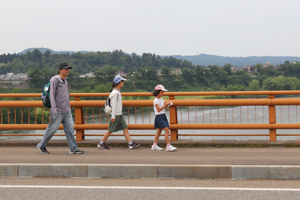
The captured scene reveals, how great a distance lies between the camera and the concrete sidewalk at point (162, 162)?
5.77 meters

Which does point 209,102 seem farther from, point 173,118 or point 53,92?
point 53,92

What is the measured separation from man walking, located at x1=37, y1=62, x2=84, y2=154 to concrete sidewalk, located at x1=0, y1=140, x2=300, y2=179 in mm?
287

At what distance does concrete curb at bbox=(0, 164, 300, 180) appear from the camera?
5711 mm


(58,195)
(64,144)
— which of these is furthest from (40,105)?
(58,195)

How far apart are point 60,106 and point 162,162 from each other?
2043 millimetres

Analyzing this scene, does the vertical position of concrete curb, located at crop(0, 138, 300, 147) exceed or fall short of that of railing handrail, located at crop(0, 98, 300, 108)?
it falls short

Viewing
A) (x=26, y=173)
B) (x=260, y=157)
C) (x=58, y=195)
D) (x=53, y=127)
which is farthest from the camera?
(x=53, y=127)

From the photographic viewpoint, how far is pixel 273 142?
7.96 metres

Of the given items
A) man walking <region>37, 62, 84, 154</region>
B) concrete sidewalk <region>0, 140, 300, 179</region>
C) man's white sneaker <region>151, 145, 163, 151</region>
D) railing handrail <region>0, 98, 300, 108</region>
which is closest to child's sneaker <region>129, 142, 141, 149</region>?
concrete sidewalk <region>0, 140, 300, 179</region>

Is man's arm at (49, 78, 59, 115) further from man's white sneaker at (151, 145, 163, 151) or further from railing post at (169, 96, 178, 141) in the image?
railing post at (169, 96, 178, 141)

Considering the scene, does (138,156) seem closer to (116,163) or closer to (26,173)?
(116,163)

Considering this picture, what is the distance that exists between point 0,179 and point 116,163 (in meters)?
1.62

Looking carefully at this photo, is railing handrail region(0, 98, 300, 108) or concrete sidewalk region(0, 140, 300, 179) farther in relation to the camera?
railing handrail region(0, 98, 300, 108)

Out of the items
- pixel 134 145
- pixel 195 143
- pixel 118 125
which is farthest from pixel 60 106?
pixel 195 143
